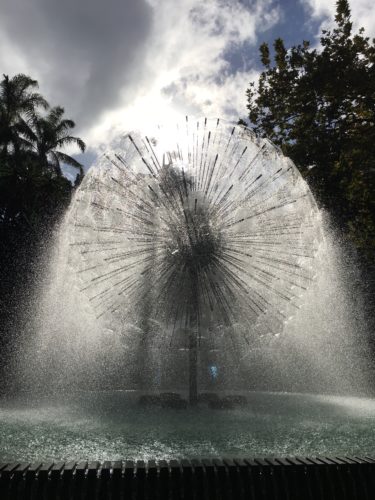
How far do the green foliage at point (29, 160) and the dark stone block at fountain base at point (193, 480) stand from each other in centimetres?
1410

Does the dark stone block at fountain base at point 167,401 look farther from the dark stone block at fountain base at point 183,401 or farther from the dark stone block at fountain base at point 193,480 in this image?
the dark stone block at fountain base at point 193,480

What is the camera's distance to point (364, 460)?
3986mm

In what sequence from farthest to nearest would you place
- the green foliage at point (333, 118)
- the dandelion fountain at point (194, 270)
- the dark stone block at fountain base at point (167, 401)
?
the green foliage at point (333, 118) → the dark stone block at fountain base at point (167, 401) → the dandelion fountain at point (194, 270)

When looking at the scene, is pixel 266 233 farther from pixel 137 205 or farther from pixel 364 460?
pixel 364 460

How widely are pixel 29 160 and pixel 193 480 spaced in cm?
2827

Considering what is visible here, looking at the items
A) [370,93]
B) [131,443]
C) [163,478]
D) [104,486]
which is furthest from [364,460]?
[370,93]

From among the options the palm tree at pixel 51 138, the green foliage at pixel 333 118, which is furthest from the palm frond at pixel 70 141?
the green foliage at pixel 333 118

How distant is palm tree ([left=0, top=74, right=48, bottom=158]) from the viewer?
29.7 m

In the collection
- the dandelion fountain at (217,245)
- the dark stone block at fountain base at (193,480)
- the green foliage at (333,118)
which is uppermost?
the green foliage at (333,118)

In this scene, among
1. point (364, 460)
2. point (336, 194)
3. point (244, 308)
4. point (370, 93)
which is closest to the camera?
point (364, 460)

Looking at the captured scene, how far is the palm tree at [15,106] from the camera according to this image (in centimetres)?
2972

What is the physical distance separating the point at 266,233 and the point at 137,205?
3029 mm

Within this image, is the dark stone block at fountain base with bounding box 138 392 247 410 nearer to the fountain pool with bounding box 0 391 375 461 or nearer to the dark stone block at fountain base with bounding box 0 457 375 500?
the fountain pool with bounding box 0 391 375 461

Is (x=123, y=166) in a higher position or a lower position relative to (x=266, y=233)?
higher
